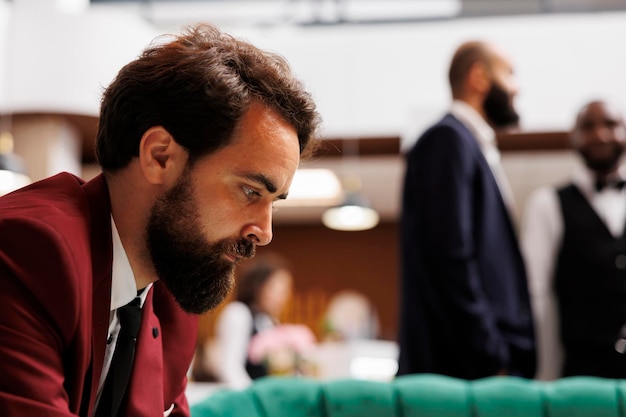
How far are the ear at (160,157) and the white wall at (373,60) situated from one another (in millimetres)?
7258

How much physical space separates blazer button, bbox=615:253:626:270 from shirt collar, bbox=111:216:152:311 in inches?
76.7

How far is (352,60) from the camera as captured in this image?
923 centimetres

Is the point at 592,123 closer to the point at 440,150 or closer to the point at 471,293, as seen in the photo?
the point at 440,150

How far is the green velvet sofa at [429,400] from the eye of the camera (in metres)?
1.92

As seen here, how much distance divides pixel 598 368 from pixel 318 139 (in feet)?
5.12

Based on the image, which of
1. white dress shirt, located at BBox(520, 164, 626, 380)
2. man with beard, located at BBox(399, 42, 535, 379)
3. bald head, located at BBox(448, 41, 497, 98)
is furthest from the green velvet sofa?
bald head, located at BBox(448, 41, 497, 98)

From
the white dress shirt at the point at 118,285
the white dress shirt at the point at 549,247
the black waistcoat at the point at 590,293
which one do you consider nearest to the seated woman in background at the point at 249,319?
the white dress shirt at the point at 549,247

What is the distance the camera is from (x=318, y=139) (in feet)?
5.32

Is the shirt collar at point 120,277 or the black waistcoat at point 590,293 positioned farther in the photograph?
the black waistcoat at point 590,293

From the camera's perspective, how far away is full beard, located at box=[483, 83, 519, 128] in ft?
9.21

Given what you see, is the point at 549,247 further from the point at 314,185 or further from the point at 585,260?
the point at 314,185

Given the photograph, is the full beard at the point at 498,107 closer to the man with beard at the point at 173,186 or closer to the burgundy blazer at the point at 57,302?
the man with beard at the point at 173,186

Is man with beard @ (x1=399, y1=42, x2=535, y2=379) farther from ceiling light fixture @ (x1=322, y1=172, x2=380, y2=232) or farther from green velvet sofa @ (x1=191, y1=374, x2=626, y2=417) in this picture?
ceiling light fixture @ (x1=322, y1=172, x2=380, y2=232)

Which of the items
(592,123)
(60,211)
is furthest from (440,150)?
(60,211)
